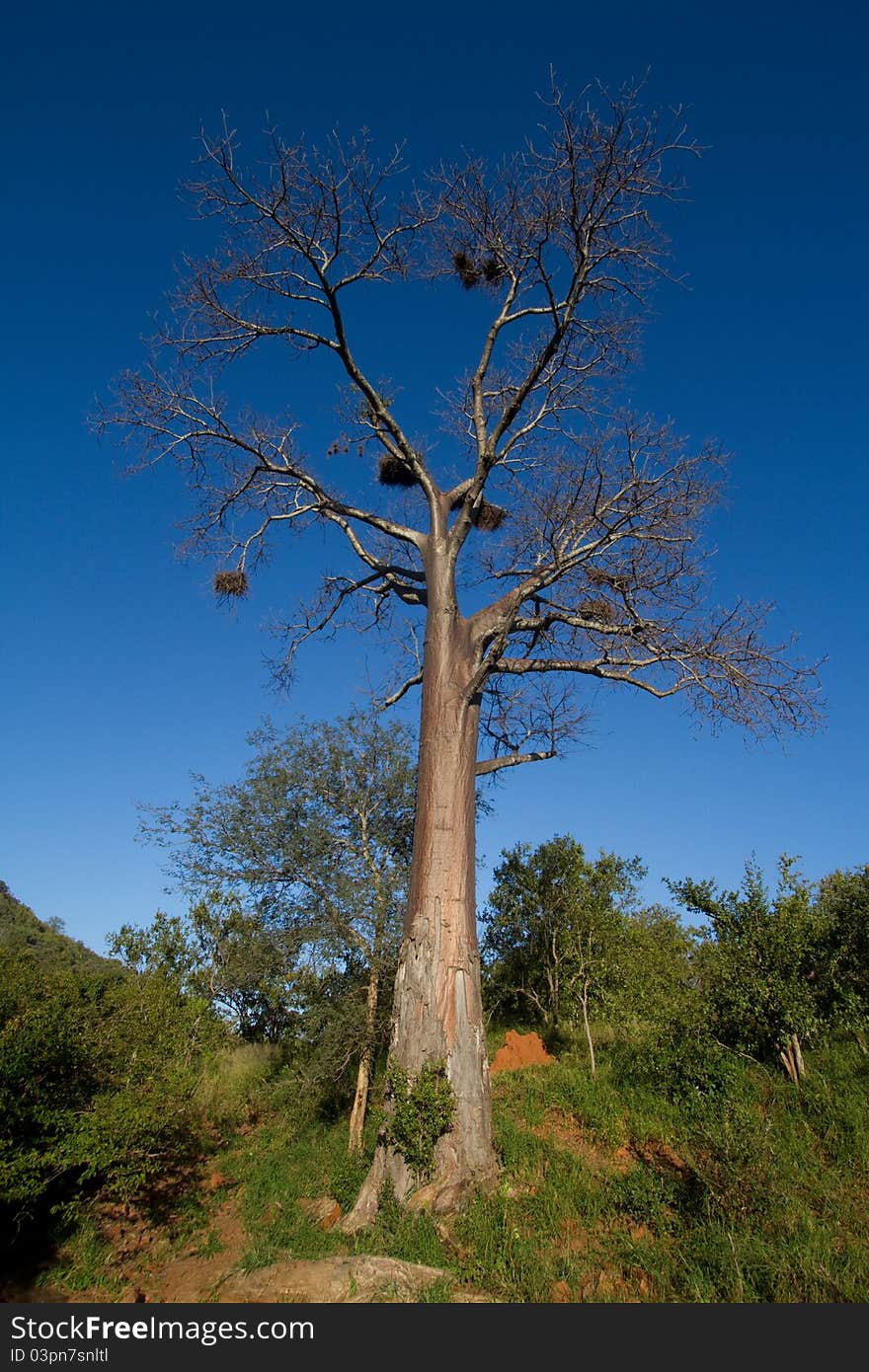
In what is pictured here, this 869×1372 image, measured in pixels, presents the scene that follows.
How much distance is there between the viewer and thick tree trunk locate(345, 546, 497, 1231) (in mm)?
5164

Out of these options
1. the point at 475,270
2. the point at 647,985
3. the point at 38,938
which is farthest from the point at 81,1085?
the point at 38,938

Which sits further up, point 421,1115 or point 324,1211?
point 421,1115

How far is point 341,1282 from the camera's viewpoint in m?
4.24

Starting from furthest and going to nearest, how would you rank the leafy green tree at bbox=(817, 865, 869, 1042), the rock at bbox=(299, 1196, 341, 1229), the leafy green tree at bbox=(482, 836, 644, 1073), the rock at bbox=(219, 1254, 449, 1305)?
the leafy green tree at bbox=(482, 836, 644, 1073) < the leafy green tree at bbox=(817, 865, 869, 1042) < the rock at bbox=(299, 1196, 341, 1229) < the rock at bbox=(219, 1254, 449, 1305)

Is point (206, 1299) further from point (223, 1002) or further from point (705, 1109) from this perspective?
point (223, 1002)

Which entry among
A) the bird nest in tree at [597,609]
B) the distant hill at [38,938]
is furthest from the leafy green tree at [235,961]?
the distant hill at [38,938]

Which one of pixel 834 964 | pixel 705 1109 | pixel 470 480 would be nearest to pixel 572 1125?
pixel 705 1109

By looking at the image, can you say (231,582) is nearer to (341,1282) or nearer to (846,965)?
(341,1282)

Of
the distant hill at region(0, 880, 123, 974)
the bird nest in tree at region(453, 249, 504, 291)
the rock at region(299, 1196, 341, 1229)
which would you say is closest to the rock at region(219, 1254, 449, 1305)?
the rock at region(299, 1196, 341, 1229)

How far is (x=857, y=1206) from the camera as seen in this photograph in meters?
4.79

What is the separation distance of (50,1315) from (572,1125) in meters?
5.31

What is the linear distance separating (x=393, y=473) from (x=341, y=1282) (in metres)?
7.88

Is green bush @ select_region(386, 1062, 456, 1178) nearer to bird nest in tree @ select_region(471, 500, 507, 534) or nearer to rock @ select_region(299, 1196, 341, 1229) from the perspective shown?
rock @ select_region(299, 1196, 341, 1229)

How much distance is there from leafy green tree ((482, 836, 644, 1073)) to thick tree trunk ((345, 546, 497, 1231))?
7195 millimetres
